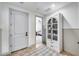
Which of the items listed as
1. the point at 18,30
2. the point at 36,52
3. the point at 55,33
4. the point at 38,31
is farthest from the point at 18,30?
the point at 55,33

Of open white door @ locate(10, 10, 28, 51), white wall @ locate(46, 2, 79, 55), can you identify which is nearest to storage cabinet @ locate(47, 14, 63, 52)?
white wall @ locate(46, 2, 79, 55)

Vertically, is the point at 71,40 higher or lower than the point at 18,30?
lower

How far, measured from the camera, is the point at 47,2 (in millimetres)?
1325

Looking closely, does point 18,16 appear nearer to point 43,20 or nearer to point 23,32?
point 23,32

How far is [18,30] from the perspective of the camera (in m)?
1.37

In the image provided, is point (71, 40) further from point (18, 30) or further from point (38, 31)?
point (18, 30)

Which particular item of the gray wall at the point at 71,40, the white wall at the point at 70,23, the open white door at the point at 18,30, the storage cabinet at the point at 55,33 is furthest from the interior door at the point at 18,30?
the gray wall at the point at 71,40

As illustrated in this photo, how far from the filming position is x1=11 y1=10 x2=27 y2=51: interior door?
1336mm

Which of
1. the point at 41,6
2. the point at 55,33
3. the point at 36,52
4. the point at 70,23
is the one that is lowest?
the point at 36,52

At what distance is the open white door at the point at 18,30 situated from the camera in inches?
52.3

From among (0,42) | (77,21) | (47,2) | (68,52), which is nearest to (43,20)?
(47,2)

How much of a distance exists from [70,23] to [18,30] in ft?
2.85

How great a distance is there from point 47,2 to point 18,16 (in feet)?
1.73

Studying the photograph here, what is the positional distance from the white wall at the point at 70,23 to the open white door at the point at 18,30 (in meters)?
0.59
